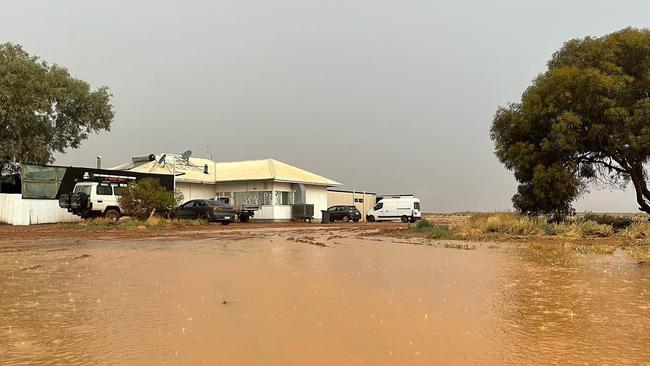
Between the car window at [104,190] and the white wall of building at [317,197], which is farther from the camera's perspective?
the white wall of building at [317,197]

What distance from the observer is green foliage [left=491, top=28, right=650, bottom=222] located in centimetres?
2000


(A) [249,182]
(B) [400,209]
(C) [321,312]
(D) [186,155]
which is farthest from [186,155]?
(C) [321,312]

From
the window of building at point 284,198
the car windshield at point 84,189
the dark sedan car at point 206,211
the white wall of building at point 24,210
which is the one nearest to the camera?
the car windshield at point 84,189

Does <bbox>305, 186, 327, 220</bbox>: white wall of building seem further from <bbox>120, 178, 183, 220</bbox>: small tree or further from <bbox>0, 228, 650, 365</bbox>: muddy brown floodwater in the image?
<bbox>0, 228, 650, 365</bbox>: muddy brown floodwater

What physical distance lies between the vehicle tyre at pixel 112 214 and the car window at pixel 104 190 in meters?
0.85

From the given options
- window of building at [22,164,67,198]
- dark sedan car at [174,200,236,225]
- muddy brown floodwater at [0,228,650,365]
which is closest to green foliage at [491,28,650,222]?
muddy brown floodwater at [0,228,650,365]

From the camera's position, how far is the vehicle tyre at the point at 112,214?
26608 mm

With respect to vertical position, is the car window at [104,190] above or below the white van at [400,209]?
above

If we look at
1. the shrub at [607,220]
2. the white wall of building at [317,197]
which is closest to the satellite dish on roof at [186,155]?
the white wall of building at [317,197]

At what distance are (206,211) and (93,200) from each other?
5668 mm

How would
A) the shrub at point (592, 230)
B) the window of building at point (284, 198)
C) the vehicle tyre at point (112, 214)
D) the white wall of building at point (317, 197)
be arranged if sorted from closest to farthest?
the shrub at point (592, 230) < the vehicle tyre at point (112, 214) < the window of building at point (284, 198) < the white wall of building at point (317, 197)

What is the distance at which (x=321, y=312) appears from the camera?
19.2 feet

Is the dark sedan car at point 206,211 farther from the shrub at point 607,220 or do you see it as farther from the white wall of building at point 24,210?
the shrub at point 607,220

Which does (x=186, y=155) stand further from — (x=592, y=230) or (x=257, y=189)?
(x=592, y=230)
